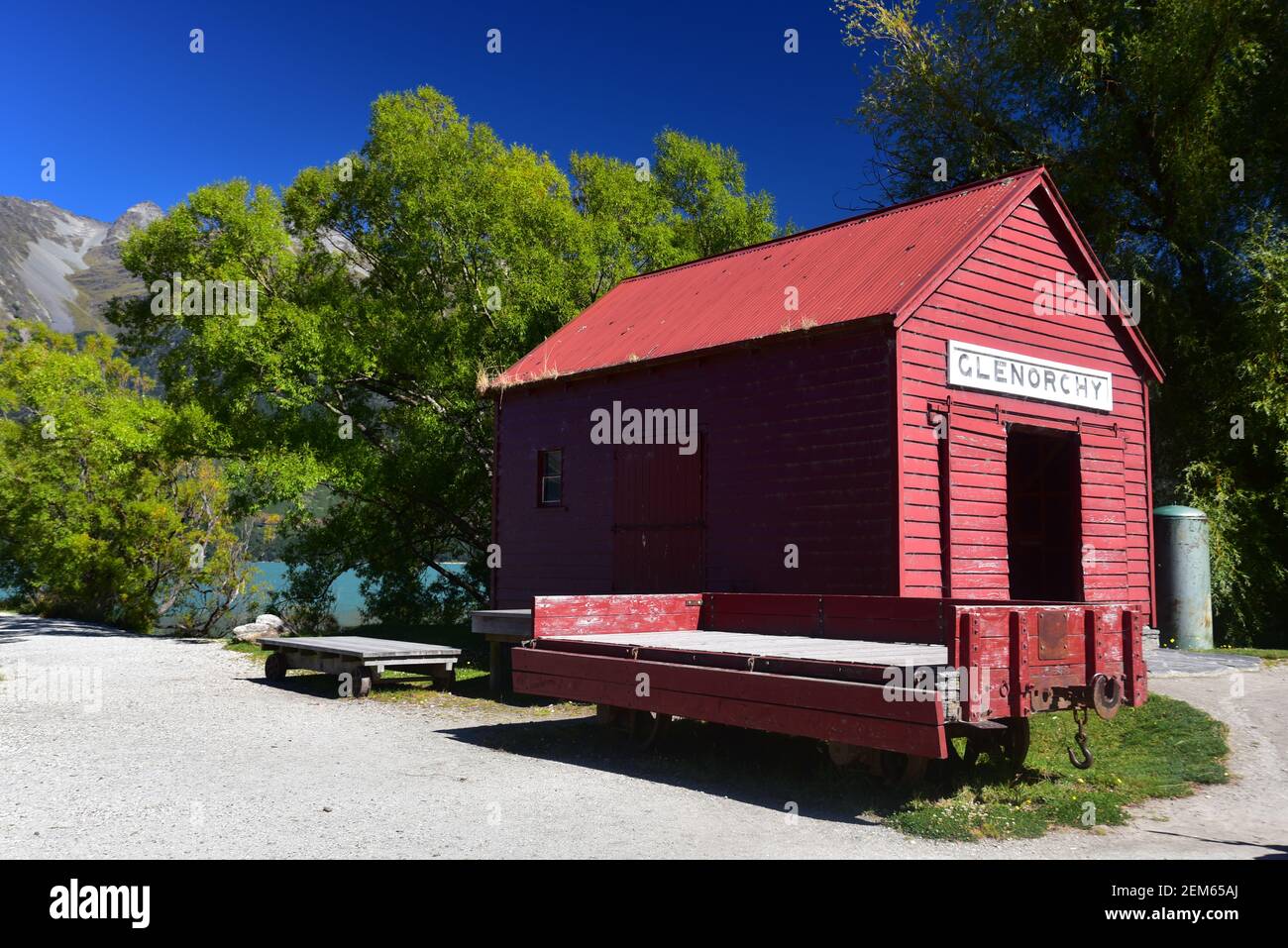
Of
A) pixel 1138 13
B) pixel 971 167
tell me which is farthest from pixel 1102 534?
pixel 1138 13

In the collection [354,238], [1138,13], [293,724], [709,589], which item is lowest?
[293,724]

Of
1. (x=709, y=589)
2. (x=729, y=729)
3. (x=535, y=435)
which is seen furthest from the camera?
(x=535, y=435)

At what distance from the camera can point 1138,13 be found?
21.2m

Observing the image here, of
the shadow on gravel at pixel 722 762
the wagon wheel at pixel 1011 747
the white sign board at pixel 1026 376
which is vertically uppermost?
the white sign board at pixel 1026 376

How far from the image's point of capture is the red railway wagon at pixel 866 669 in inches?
253

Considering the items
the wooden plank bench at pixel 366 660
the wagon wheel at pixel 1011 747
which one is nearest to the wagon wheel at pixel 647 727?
the wagon wheel at pixel 1011 747

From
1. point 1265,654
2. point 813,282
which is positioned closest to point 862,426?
point 813,282

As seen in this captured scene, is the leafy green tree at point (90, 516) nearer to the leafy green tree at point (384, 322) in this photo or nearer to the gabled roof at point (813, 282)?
the leafy green tree at point (384, 322)

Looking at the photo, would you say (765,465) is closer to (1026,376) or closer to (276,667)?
(1026,376)

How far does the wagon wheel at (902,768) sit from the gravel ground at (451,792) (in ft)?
1.47

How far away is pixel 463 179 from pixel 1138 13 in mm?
15565

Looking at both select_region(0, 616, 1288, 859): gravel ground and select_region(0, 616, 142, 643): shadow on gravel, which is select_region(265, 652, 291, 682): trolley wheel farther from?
select_region(0, 616, 142, 643): shadow on gravel

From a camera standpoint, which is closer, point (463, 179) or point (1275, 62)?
point (1275, 62)
